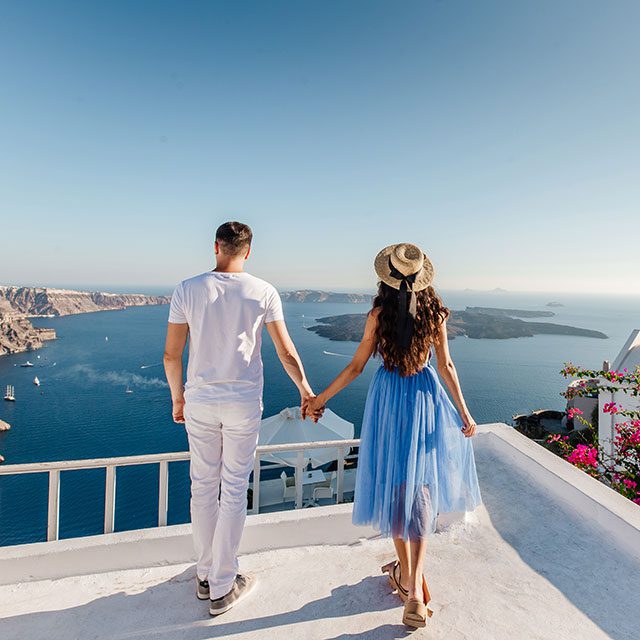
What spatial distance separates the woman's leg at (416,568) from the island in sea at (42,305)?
69.3 meters

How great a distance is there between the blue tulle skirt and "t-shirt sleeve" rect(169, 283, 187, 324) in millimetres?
764

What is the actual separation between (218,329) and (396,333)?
2.13 ft

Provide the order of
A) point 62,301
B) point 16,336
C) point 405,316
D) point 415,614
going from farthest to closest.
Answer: point 62,301 → point 16,336 → point 405,316 → point 415,614

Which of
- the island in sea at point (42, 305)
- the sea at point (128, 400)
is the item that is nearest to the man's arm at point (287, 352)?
the sea at point (128, 400)

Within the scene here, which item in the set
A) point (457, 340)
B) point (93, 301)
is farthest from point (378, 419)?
point (93, 301)

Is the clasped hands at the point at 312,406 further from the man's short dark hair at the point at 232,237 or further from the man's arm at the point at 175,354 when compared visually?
the man's short dark hair at the point at 232,237

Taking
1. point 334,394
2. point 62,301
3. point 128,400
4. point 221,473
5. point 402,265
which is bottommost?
point 128,400

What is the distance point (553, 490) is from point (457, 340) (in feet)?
216

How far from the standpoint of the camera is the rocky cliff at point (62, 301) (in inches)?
3570

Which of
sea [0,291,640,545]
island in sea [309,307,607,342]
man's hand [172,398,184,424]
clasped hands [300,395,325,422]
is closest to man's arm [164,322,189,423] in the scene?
man's hand [172,398,184,424]

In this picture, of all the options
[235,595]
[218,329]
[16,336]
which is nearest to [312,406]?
[218,329]

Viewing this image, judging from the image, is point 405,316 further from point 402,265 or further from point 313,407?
point 313,407

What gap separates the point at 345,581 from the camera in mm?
1492

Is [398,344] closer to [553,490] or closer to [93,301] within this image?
[553,490]
